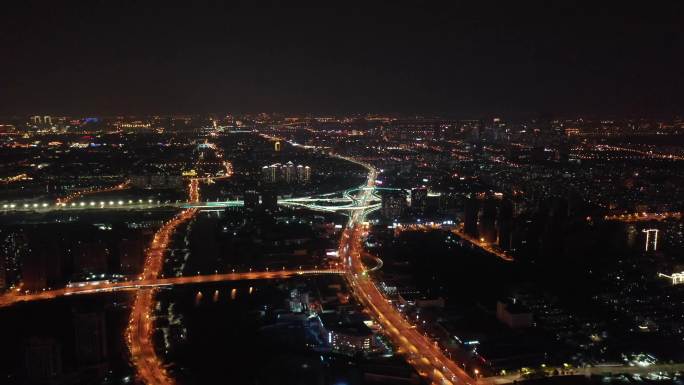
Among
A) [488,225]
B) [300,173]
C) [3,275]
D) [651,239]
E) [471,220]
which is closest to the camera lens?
[3,275]

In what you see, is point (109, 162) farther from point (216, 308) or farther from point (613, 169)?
point (613, 169)

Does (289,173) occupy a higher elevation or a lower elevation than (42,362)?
higher

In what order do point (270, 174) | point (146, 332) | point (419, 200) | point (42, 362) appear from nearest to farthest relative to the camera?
point (42, 362)
point (146, 332)
point (419, 200)
point (270, 174)

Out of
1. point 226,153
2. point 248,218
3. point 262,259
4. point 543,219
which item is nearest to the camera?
point 262,259

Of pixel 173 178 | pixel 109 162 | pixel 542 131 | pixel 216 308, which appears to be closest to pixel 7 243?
pixel 216 308

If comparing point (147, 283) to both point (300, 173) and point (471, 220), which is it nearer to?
point (471, 220)

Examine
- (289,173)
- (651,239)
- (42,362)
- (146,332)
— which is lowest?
(146,332)

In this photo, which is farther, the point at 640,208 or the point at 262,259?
the point at 640,208

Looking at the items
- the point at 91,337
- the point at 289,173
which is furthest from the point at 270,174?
the point at 91,337

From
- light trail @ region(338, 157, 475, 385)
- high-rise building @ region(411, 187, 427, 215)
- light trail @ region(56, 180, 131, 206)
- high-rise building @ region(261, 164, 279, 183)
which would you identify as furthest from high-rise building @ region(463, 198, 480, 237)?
light trail @ region(56, 180, 131, 206)
